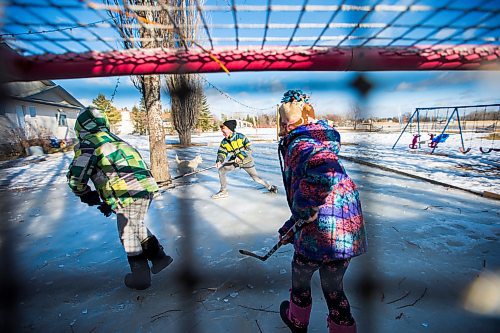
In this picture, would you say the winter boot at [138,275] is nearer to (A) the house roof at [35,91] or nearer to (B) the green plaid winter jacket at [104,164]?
(B) the green plaid winter jacket at [104,164]

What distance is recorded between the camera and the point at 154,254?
211 centimetres

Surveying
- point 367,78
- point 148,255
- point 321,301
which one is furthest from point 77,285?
point 367,78

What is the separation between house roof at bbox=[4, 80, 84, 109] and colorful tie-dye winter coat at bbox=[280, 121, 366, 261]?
4.60 ft

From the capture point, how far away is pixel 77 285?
79.9 inches

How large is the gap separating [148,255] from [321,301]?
4.56 feet

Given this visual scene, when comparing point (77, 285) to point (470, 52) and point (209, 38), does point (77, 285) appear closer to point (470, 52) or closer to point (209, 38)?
point (209, 38)

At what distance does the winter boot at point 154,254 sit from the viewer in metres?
2.07

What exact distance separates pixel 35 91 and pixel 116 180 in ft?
60.0

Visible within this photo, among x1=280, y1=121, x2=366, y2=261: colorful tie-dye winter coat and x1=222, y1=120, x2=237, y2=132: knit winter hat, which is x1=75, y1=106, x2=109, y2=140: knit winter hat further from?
x1=222, y1=120, x2=237, y2=132: knit winter hat

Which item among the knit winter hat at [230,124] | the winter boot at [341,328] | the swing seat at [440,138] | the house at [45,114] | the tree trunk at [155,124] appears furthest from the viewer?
the house at [45,114]

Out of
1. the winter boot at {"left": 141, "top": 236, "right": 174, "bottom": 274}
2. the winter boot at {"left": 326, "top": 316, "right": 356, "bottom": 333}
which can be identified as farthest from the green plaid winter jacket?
the winter boot at {"left": 326, "top": 316, "right": 356, "bottom": 333}

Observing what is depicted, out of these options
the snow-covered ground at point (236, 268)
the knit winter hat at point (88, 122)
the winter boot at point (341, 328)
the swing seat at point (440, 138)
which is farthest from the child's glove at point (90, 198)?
the swing seat at point (440, 138)

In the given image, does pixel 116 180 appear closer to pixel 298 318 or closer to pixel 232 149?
pixel 298 318

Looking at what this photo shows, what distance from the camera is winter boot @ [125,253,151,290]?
6.37 ft
